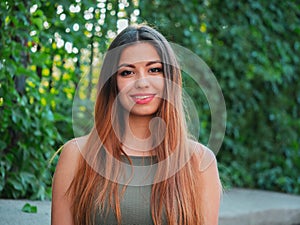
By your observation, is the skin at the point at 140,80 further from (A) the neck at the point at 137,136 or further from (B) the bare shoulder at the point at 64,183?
(B) the bare shoulder at the point at 64,183

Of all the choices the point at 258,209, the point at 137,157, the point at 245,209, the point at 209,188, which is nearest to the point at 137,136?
the point at 137,157

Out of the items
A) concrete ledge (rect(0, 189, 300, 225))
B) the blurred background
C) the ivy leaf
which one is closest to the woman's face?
the blurred background

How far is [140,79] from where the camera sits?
80.9 inches

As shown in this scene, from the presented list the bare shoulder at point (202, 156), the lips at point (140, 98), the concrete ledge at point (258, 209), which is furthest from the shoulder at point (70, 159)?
the concrete ledge at point (258, 209)

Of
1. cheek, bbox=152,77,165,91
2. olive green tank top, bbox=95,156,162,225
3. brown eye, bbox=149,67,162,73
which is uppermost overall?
brown eye, bbox=149,67,162,73

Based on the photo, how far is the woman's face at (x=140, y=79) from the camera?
207 cm

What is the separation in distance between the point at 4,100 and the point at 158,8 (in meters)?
1.86

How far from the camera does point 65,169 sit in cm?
217

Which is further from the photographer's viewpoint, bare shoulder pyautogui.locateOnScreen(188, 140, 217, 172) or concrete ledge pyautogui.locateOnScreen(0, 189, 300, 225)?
concrete ledge pyautogui.locateOnScreen(0, 189, 300, 225)

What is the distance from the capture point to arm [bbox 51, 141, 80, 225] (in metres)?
2.15

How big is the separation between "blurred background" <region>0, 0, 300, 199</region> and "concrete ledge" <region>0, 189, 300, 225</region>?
0.26 m

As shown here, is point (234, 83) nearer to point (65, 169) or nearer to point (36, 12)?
point (36, 12)

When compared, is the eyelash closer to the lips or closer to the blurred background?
the lips

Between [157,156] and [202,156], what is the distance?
178 millimetres
